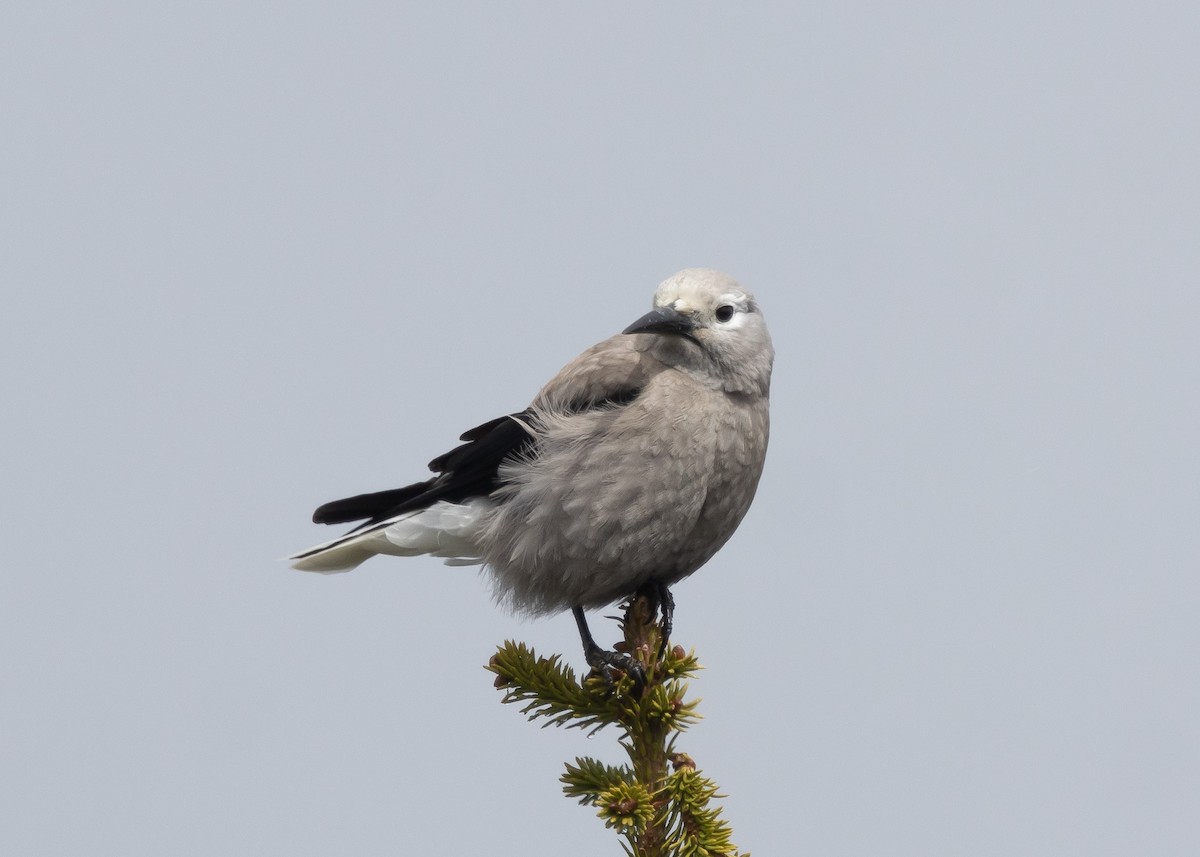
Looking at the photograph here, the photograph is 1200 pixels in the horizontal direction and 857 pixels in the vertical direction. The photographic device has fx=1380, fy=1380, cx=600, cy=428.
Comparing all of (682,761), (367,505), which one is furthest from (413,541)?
(682,761)

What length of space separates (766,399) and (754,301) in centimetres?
38

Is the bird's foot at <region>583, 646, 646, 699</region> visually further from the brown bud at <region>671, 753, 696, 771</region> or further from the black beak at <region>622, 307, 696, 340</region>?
the black beak at <region>622, 307, 696, 340</region>

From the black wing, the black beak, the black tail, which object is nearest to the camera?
the black beak

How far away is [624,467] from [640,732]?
0.97 metres

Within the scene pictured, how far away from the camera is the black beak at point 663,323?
496 centimetres

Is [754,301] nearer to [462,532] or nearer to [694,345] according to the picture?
[694,345]

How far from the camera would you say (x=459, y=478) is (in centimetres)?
540

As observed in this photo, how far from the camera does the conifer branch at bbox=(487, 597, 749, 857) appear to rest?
13.7 ft

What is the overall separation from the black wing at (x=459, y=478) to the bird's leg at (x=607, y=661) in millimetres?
667

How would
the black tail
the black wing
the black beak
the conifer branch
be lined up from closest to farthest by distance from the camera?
the conifer branch < the black beak < the black wing < the black tail

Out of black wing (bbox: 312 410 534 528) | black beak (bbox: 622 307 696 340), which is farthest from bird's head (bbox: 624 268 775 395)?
black wing (bbox: 312 410 534 528)

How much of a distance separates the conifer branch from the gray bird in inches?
6.1

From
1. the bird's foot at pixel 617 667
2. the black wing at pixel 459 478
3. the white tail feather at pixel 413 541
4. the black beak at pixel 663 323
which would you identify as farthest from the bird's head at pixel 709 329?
the bird's foot at pixel 617 667

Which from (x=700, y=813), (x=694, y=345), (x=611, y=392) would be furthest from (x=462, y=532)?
(x=700, y=813)
